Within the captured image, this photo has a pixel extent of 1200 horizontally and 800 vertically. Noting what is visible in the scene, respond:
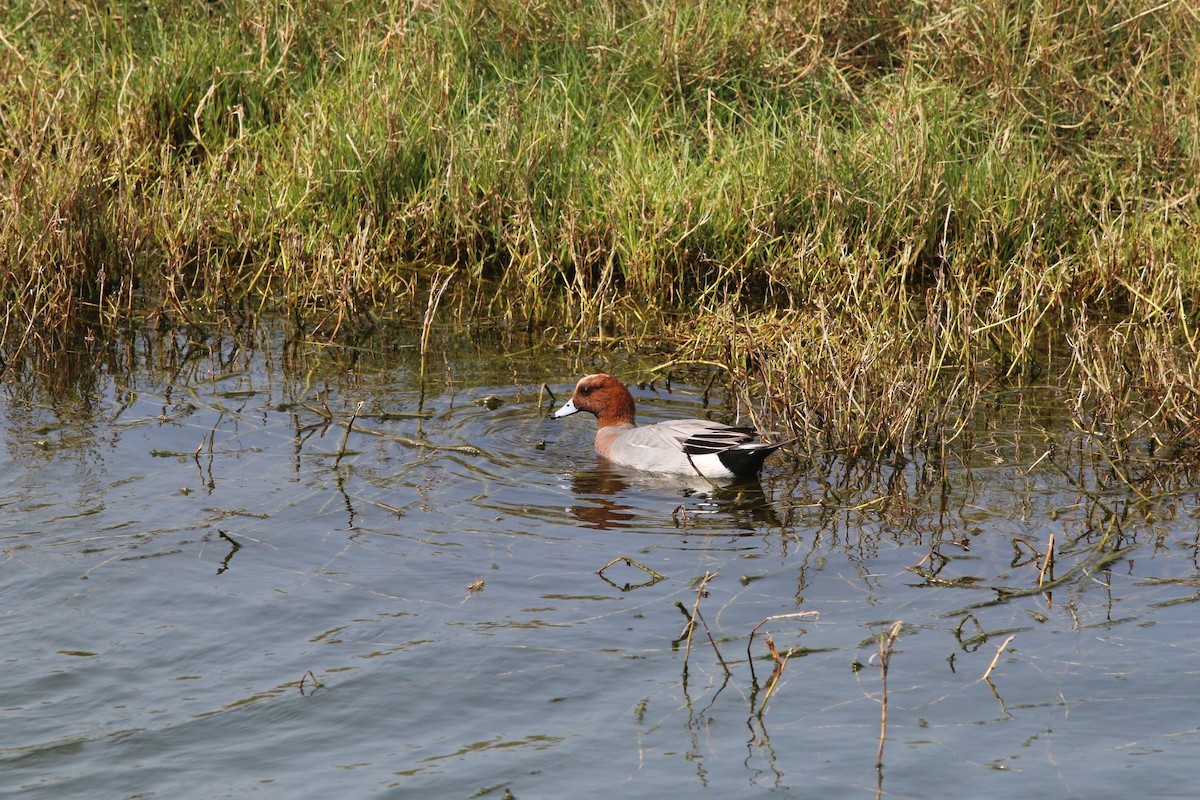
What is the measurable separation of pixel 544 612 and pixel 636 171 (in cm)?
441

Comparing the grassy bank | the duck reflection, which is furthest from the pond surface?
the grassy bank

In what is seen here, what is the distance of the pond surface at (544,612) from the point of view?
4320mm

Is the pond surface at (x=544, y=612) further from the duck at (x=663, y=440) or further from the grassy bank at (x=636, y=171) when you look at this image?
the grassy bank at (x=636, y=171)

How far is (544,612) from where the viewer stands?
525 cm

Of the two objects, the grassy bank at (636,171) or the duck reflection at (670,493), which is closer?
the duck reflection at (670,493)

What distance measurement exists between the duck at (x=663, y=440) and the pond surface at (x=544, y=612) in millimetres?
119

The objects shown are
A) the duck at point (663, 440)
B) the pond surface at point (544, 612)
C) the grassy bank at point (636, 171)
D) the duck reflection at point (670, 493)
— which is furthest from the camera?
the grassy bank at point (636, 171)

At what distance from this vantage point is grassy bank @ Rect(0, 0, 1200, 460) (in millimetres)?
8305

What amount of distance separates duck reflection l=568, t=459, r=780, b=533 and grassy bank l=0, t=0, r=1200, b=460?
70cm

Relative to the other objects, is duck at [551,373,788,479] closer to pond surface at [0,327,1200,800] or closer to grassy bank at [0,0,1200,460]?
pond surface at [0,327,1200,800]

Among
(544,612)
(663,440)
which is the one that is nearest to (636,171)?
(663,440)

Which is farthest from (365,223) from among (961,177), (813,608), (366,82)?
(813,608)

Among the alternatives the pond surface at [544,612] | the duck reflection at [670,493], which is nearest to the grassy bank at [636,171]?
the duck reflection at [670,493]

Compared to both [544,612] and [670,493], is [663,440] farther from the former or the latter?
[544,612]
